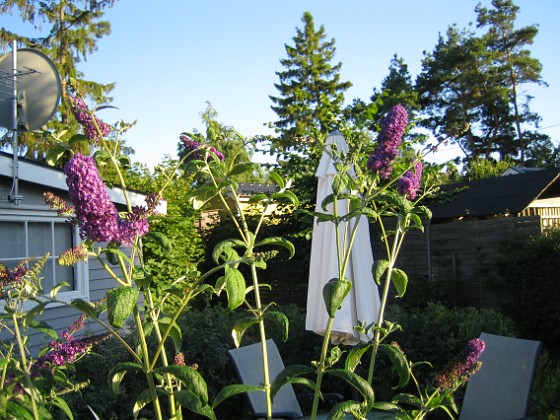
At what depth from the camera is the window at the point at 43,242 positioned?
636cm

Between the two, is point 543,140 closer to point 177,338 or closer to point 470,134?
point 470,134

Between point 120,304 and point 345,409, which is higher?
point 120,304

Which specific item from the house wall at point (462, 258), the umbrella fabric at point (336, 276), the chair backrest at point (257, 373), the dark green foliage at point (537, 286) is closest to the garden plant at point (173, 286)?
the chair backrest at point (257, 373)

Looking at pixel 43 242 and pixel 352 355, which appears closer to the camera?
pixel 352 355

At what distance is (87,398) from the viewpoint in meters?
4.21

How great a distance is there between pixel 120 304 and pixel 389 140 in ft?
3.06

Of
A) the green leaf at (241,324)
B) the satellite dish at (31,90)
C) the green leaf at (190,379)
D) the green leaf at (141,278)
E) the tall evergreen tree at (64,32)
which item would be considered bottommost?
the green leaf at (190,379)

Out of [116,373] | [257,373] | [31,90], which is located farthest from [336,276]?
[116,373]

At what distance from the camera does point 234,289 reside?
156cm

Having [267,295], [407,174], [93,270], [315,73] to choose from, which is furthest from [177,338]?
[315,73]

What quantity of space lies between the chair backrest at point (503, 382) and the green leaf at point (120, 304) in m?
2.93

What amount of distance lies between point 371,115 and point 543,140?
82.3 ft

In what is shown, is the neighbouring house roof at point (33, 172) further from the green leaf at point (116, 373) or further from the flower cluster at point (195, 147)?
the green leaf at point (116, 373)

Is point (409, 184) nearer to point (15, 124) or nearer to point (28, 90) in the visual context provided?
point (15, 124)
